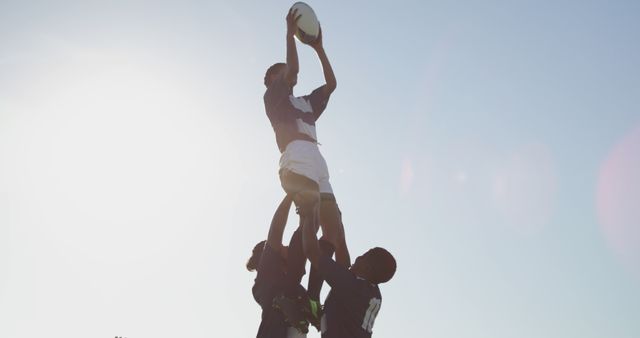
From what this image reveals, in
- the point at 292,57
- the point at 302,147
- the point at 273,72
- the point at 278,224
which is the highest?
the point at 273,72

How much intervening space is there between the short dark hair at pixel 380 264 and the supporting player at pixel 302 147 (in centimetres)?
82

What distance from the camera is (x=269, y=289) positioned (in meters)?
6.18

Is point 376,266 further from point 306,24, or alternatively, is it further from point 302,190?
point 306,24

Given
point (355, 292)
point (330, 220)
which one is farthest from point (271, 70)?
point (355, 292)

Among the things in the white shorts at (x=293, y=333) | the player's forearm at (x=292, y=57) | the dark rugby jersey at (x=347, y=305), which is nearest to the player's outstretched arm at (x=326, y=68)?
the player's forearm at (x=292, y=57)

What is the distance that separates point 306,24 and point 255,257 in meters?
3.10

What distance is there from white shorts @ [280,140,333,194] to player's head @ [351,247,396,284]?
53.5 inches

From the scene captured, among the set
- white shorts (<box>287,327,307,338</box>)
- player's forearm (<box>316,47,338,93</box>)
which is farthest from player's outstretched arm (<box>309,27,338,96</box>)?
white shorts (<box>287,327,307,338</box>)

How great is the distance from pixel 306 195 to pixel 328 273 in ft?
4.06

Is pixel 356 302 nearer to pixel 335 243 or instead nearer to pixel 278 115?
pixel 335 243

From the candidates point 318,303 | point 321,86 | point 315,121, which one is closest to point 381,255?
point 318,303

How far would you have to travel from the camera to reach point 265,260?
21.2 ft

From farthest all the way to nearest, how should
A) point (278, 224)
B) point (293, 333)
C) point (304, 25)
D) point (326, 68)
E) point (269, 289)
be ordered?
point (326, 68)
point (304, 25)
point (278, 224)
point (269, 289)
point (293, 333)

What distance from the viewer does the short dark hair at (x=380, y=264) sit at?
570cm
